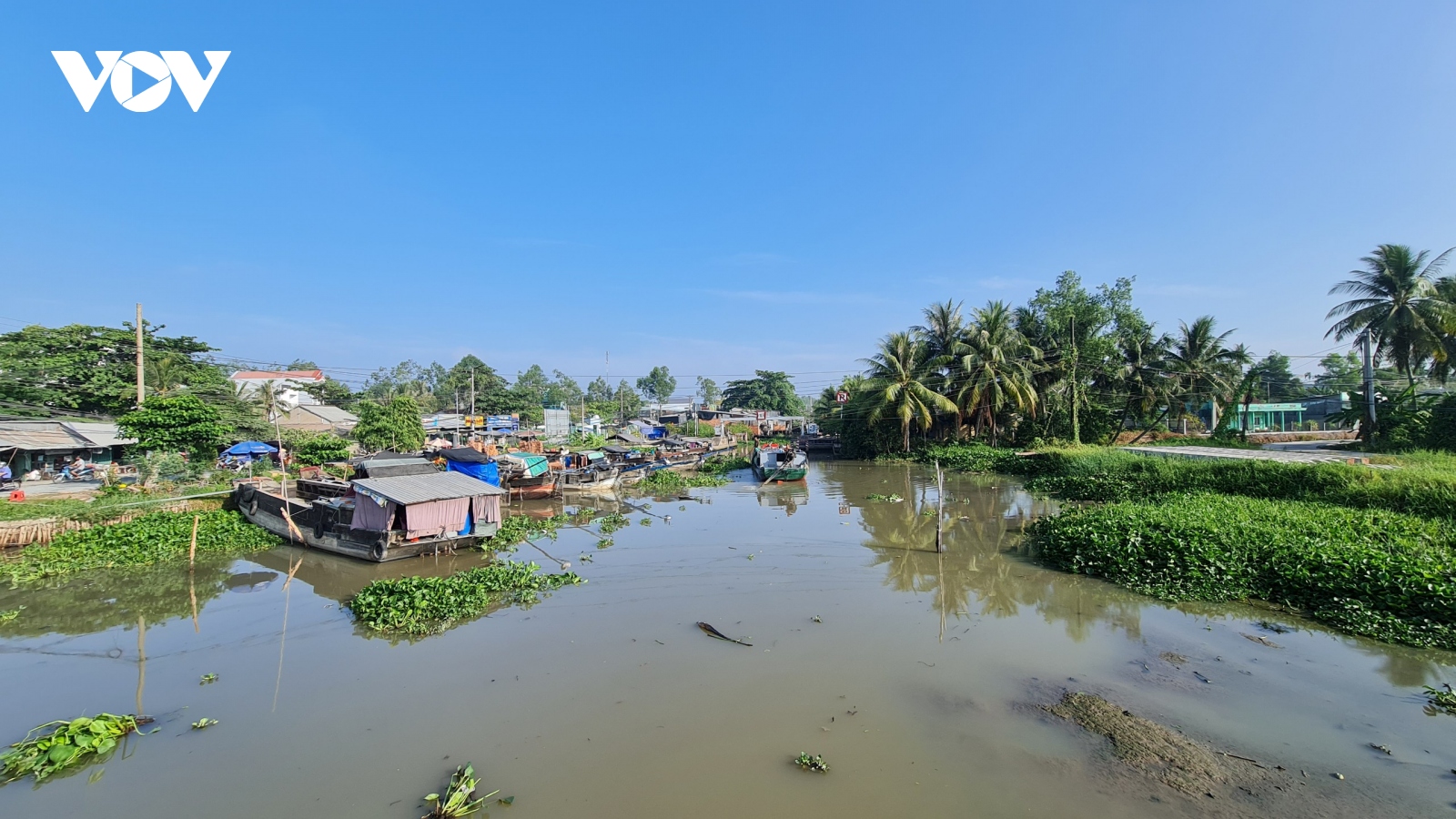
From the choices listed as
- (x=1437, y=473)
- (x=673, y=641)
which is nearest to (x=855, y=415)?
(x=1437, y=473)

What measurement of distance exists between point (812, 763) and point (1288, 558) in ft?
29.3

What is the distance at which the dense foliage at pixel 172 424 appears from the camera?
17.8 meters

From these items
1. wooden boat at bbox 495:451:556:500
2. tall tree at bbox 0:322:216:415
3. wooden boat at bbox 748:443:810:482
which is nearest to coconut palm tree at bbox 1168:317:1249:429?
wooden boat at bbox 748:443:810:482

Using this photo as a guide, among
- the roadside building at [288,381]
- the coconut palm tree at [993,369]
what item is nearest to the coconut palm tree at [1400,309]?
the coconut palm tree at [993,369]

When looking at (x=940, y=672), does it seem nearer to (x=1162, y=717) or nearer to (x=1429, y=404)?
(x=1162, y=717)

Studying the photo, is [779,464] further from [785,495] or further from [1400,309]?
[1400,309]

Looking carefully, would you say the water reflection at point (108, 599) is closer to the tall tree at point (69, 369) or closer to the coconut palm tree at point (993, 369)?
the tall tree at point (69, 369)

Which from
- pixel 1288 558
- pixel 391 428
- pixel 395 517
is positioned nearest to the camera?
pixel 1288 558

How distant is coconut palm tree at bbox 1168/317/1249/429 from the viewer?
30625mm

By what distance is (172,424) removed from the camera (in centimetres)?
1806

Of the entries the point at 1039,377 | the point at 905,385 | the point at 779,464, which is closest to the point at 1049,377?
the point at 1039,377

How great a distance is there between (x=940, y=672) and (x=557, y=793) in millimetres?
4757

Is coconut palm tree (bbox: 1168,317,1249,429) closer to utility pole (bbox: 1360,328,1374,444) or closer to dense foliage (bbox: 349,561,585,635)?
utility pole (bbox: 1360,328,1374,444)

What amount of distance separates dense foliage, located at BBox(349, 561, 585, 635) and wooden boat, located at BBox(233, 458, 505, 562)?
2290mm
